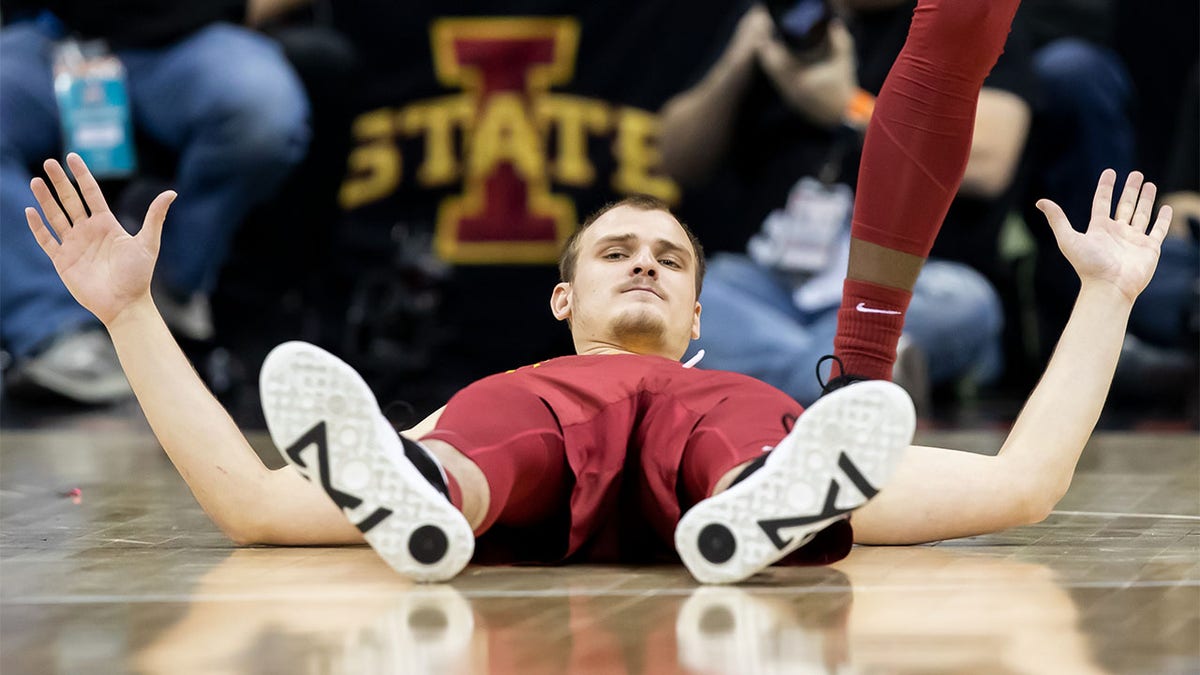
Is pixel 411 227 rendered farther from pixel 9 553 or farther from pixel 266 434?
pixel 9 553

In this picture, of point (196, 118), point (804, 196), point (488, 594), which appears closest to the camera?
point (488, 594)

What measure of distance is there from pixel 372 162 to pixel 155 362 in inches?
111

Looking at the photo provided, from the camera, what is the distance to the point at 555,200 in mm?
4324

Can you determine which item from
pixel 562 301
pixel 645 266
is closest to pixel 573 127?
pixel 562 301

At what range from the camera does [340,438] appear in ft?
4.26

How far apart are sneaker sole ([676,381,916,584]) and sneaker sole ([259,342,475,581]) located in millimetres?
266

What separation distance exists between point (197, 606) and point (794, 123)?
9.81ft

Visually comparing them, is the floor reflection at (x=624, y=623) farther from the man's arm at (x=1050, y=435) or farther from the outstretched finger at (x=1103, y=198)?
the outstretched finger at (x=1103, y=198)

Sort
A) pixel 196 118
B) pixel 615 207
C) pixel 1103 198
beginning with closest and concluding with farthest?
pixel 1103 198, pixel 615 207, pixel 196 118

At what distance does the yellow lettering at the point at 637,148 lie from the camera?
426cm

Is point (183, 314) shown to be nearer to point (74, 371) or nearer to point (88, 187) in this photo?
point (74, 371)

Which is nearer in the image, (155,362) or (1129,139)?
(155,362)

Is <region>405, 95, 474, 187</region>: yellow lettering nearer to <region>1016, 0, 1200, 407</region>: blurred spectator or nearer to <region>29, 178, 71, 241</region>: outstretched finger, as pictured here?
<region>1016, 0, 1200, 407</region>: blurred spectator

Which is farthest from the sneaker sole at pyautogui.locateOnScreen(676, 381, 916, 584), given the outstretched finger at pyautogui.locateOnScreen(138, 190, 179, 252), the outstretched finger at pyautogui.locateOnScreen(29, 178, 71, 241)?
the outstretched finger at pyautogui.locateOnScreen(29, 178, 71, 241)
